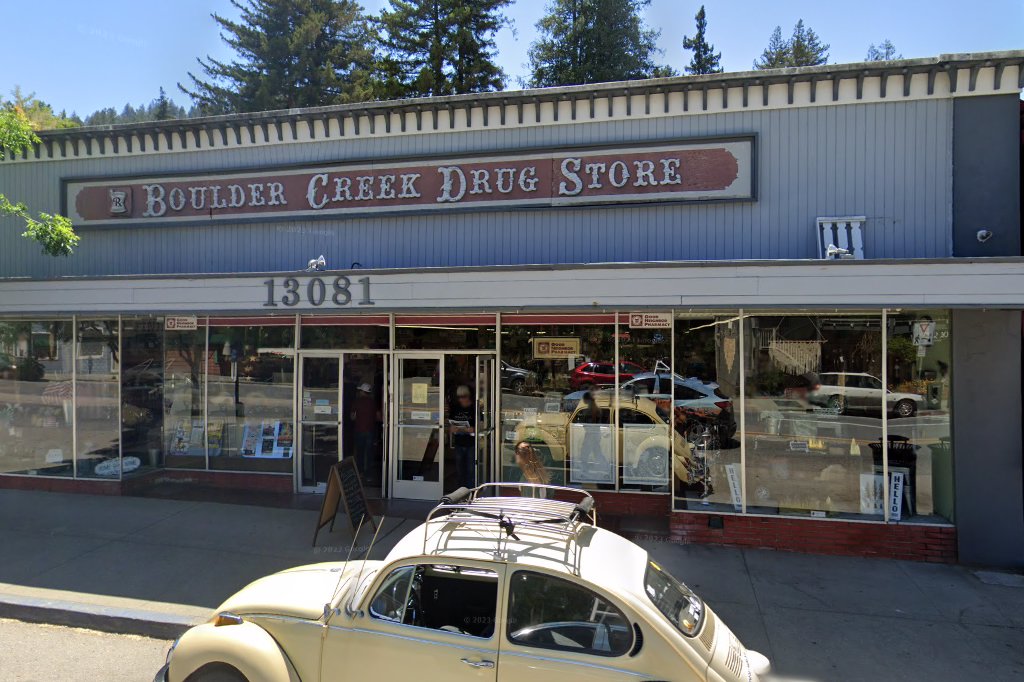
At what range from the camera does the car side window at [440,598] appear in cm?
374

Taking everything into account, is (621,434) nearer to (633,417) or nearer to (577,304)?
(633,417)

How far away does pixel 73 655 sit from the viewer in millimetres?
5312

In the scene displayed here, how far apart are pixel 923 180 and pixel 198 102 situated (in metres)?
32.6

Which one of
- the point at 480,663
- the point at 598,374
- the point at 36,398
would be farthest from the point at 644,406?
the point at 36,398

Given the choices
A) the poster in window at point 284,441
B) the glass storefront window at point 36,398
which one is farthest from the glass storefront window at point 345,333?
the glass storefront window at point 36,398

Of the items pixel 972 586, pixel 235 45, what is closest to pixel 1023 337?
pixel 972 586

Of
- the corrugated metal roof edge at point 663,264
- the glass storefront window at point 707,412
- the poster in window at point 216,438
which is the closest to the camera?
the corrugated metal roof edge at point 663,264

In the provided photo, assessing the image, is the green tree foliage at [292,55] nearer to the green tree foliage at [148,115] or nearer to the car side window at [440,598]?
the green tree foliage at [148,115]

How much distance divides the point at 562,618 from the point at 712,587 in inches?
139

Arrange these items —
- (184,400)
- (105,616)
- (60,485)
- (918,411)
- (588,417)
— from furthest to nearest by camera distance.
A: (184,400), (60,485), (588,417), (918,411), (105,616)

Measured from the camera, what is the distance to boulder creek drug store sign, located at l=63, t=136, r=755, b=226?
27.5 ft

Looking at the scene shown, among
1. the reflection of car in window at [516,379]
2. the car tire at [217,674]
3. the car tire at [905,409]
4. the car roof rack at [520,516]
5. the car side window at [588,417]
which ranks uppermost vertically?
the reflection of car in window at [516,379]

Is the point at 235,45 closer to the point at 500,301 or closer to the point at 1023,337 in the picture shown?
the point at 500,301

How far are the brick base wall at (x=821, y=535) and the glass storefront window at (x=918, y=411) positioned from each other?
242 mm
